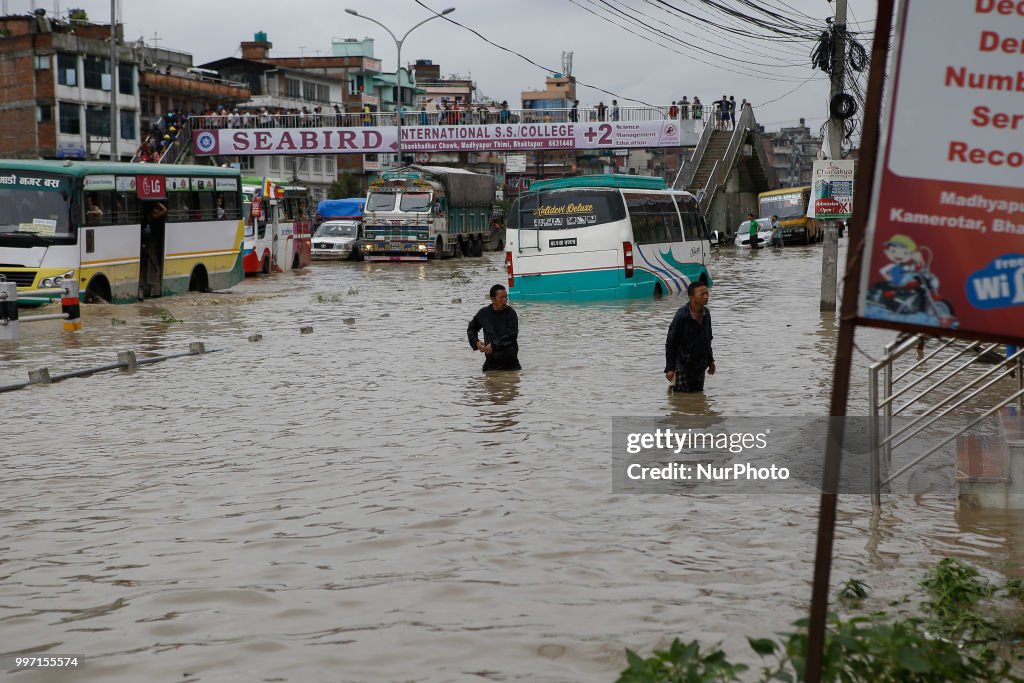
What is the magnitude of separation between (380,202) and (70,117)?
1856cm

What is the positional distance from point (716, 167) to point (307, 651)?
49.7m


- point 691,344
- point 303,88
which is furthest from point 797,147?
point 691,344

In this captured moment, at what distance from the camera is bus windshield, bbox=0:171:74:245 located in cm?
2243

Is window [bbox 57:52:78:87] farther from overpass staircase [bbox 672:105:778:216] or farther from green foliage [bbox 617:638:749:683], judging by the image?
green foliage [bbox 617:638:749:683]

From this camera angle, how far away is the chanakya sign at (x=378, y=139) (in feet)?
180

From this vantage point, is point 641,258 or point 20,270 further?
point 641,258

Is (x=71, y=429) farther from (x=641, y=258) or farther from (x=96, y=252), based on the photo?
(x=641, y=258)

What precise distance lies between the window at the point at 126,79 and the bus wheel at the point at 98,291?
1382 inches

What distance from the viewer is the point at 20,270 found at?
22312 millimetres

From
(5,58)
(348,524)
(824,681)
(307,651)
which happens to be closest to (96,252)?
(348,524)

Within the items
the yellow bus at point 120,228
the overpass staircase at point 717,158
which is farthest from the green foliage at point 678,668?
the overpass staircase at point 717,158

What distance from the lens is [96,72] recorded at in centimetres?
5516

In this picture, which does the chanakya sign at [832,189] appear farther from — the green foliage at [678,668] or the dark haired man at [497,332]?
the green foliage at [678,668]

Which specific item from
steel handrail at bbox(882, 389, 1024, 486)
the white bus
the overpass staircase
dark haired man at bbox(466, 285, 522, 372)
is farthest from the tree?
steel handrail at bbox(882, 389, 1024, 486)
